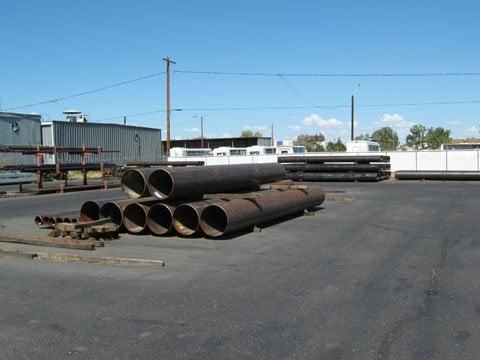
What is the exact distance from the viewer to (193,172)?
12453 mm

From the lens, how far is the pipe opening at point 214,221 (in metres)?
11.5

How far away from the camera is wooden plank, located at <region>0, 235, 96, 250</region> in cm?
1012

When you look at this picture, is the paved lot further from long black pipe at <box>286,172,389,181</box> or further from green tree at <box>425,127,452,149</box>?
green tree at <box>425,127,452,149</box>

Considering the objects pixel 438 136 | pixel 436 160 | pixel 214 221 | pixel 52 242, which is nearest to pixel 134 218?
pixel 214 221

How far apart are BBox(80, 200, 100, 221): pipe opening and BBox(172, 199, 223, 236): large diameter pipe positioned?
2025 millimetres

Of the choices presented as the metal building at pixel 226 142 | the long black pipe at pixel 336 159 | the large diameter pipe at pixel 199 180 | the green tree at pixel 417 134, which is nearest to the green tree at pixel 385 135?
the green tree at pixel 417 134

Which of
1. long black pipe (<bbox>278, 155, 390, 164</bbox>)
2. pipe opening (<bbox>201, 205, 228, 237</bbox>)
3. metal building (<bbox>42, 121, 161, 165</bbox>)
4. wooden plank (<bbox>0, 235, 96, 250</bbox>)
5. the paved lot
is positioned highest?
metal building (<bbox>42, 121, 161, 165</bbox>)

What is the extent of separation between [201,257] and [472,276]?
4.33 meters

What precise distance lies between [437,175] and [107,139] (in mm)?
31249

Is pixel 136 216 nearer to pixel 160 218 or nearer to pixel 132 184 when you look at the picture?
pixel 160 218

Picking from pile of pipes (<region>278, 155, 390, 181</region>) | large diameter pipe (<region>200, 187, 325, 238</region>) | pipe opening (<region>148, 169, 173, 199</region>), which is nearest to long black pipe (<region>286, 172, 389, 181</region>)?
pile of pipes (<region>278, 155, 390, 181</region>)

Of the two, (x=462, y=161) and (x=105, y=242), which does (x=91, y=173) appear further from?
(x=105, y=242)

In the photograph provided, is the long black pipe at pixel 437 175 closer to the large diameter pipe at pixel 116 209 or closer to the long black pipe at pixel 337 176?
the long black pipe at pixel 337 176

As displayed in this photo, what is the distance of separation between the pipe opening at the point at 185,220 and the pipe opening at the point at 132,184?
159 cm
